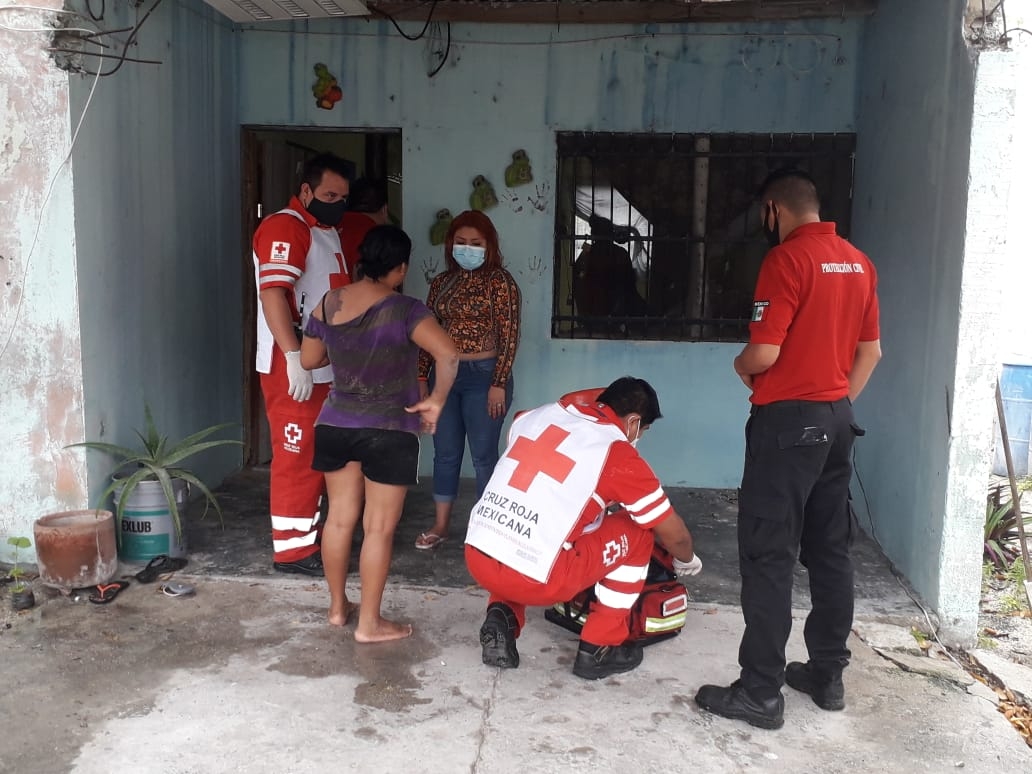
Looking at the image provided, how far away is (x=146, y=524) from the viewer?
13.3 ft

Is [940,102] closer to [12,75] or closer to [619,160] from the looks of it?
[619,160]

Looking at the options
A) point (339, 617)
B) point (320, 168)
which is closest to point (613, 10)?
point (320, 168)

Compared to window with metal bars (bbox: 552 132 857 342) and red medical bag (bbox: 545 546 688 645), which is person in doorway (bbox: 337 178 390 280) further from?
red medical bag (bbox: 545 546 688 645)

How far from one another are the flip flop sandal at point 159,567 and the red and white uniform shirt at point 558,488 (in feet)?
5.58

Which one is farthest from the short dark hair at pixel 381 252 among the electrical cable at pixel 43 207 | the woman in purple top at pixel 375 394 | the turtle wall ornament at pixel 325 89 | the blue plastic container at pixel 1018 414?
the blue plastic container at pixel 1018 414

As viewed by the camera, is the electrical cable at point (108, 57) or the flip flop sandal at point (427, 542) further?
the flip flop sandal at point (427, 542)

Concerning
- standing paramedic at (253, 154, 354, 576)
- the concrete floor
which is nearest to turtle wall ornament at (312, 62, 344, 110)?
standing paramedic at (253, 154, 354, 576)

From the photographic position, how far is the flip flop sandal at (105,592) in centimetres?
369

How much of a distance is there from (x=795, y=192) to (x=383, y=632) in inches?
85.4

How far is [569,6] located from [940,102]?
7.65ft

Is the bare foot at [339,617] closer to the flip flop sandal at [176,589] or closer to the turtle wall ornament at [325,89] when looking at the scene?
the flip flop sandal at [176,589]

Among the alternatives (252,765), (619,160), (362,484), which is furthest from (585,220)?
(252,765)

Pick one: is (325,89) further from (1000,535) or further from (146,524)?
(1000,535)

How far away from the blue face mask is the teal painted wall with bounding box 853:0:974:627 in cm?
203
